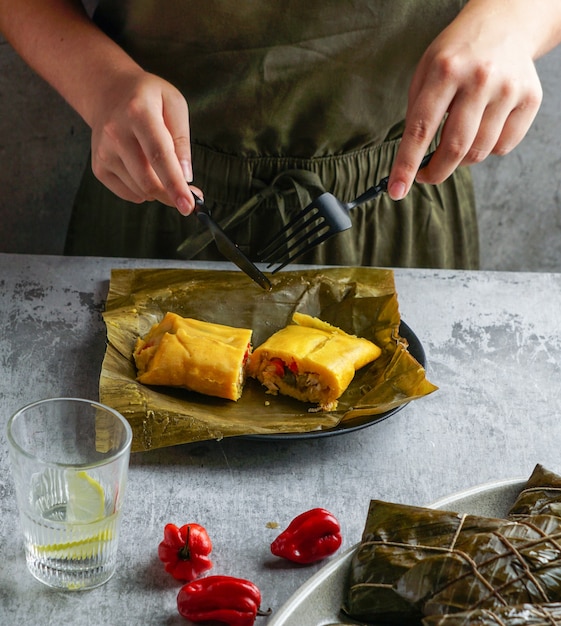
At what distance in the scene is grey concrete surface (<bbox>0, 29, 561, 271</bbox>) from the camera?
2.86 meters

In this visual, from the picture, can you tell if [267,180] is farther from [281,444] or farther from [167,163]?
[281,444]

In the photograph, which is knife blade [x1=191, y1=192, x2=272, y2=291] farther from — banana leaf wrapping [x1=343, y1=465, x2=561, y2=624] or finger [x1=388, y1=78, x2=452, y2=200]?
banana leaf wrapping [x1=343, y1=465, x2=561, y2=624]

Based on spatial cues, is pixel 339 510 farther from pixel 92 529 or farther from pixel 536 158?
pixel 536 158

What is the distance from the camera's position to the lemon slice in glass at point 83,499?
50.3 inches

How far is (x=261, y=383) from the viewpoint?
6.13 feet

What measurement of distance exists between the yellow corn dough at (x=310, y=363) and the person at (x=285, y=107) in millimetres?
Result: 348

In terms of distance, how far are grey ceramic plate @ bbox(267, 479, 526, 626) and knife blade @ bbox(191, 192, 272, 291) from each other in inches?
29.4

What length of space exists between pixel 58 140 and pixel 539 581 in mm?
2242

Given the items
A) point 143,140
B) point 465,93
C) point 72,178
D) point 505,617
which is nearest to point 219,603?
point 505,617

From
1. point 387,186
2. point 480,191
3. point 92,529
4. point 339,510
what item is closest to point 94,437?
point 92,529

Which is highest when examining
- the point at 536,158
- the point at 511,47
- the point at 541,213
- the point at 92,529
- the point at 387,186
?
the point at 511,47

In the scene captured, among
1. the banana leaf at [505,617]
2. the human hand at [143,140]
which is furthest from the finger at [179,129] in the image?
the banana leaf at [505,617]

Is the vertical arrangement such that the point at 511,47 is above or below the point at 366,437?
above

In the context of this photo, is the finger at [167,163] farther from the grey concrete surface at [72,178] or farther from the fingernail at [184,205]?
the grey concrete surface at [72,178]
